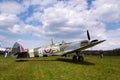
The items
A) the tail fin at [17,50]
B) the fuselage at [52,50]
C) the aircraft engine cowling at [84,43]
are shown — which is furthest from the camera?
the tail fin at [17,50]

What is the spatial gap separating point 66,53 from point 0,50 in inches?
3666

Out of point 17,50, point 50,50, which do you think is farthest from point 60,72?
point 17,50

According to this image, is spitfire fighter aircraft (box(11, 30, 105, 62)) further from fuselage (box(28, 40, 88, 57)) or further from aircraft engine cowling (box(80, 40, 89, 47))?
aircraft engine cowling (box(80, 40, 89, 47))

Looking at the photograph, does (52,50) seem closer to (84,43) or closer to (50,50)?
(50,50)

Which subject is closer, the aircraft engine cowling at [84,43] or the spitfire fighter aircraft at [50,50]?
the aircraft engine cowling at [84,43]

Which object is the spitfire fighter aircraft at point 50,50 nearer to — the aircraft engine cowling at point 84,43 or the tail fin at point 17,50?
the tail fin at point 17,50

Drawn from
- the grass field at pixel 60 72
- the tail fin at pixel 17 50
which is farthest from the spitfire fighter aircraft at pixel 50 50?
the grass field at pixel 60 72

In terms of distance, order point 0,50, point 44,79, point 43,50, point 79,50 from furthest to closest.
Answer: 1. point 0,50
2. point 43,50
3. point 79,50
4. point 44,79

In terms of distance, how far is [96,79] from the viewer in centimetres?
1418

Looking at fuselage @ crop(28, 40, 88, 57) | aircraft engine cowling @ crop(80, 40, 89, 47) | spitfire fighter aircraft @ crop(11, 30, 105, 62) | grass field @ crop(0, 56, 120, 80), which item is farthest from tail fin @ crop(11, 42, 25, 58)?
aircraft engine cowling @ crop(80, 40, 89, 47)

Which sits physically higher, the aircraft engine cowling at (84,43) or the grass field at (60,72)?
the aircraft engine cowling at (84,43)

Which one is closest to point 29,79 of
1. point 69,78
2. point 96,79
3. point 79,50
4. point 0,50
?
point 69,78

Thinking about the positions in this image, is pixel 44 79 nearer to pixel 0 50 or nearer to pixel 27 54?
pixel 27 54

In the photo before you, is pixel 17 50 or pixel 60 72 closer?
pixel 60 72
